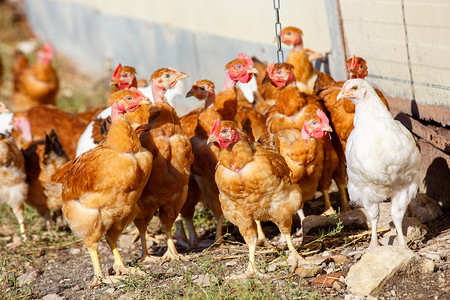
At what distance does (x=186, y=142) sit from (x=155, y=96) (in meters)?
0.52

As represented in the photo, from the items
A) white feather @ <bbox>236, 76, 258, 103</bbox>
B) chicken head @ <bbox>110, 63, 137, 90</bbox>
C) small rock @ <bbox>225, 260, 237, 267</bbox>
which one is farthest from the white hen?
white feather @ <bbox>236, 76, 258, 103</bbox>

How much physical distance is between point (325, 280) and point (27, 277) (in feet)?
8.97

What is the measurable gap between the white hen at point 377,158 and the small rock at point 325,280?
0.47 metres

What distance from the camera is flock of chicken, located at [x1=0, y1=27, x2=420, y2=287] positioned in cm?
407

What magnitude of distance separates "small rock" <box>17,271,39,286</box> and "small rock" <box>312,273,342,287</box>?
2582 millimetres

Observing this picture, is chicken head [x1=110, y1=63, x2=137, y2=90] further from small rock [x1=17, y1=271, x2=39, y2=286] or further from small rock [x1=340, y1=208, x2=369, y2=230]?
small rock [x1=340, y1=208, x2=369, y2=230]

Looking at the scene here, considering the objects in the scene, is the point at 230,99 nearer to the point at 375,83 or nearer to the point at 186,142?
the point at 186,142

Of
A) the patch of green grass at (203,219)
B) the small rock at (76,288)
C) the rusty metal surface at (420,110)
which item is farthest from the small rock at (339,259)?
the small rock at (76,288)

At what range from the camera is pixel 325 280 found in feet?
12.8

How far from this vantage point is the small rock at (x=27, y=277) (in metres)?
4.97

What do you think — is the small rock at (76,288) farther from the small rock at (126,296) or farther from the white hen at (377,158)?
the white hen at (377,158)

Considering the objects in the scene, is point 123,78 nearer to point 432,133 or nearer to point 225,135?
point 225,135

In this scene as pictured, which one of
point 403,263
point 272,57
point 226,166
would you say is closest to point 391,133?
point 403,263

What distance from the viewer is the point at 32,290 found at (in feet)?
15.6
